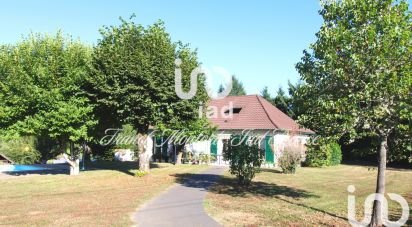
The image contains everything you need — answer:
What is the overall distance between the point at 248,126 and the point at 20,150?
19.1 m

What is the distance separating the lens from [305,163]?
113ft

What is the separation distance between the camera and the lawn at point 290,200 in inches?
487

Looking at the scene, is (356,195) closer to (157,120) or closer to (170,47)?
(157,120)

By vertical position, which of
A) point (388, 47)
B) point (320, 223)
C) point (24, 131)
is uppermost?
point (388, 47)

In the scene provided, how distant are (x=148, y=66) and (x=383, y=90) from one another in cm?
1310

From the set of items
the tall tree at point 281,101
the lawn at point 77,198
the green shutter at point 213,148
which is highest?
the tall tree at point 281,101

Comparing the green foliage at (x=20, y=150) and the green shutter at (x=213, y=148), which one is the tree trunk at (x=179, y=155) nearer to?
the green shutter at (x=213, y=148)

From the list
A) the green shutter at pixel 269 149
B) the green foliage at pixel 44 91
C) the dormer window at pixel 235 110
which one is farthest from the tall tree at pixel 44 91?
the dormer window at pixel 235 110

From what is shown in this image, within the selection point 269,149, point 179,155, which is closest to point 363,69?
point 269,149

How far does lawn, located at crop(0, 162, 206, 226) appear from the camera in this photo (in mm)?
11938

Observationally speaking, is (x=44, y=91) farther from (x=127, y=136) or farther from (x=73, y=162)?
(x=127, y=136)

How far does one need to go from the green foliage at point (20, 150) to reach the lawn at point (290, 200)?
19966 millimetres

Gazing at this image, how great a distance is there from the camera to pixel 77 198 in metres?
16.0

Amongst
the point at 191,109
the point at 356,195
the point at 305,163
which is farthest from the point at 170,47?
the point at 305,163
